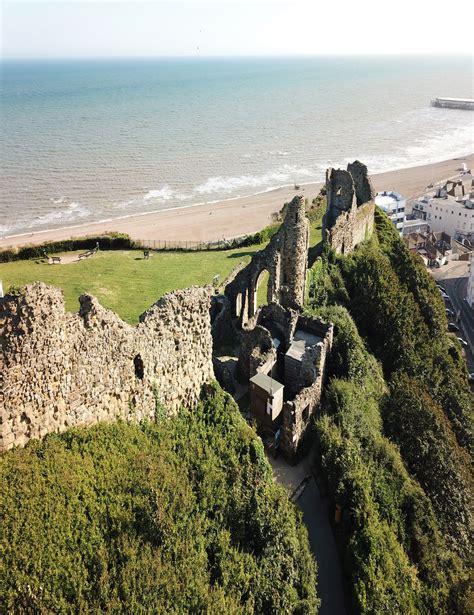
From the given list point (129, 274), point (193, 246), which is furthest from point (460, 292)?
point (129, 274)

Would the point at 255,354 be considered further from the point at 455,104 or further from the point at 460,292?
the point at 455,104

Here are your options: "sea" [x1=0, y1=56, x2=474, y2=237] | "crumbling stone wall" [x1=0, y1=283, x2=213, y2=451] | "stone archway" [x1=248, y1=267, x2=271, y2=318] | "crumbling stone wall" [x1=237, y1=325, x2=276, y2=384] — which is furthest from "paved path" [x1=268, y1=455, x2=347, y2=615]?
"sea" [x1=0, y1=56, x2=474, y2=237]

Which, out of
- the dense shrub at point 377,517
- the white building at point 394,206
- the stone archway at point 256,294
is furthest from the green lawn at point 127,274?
the white building at point 394,206

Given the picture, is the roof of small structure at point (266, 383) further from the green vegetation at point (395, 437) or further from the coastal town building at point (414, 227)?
the coastal town building at point (414, 227)

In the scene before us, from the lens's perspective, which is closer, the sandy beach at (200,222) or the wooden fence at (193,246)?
the wooden fence at (193,246)

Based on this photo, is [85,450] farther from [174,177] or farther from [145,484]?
[174,177]
